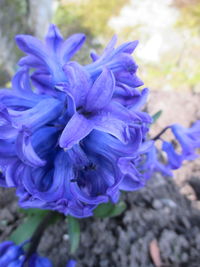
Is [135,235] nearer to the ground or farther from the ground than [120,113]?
nearer to the ground

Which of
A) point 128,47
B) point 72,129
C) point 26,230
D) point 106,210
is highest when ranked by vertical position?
point 128,47

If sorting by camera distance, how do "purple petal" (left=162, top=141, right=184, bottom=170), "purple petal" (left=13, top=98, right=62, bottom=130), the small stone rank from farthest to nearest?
the small stone → "purple petal" (left=162, top=141, right=184, bottom=170) → "purple petal" (left=13, top=98, right=62, bottom=130)

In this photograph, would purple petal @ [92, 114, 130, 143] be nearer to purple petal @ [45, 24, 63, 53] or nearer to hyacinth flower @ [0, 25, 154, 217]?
hyacinth flower @ [0, 25, 154, 217]

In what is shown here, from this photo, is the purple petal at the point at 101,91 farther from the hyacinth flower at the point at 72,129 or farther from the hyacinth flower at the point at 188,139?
the hyacinth flower at the point at 188,139

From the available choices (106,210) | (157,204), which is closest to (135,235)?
(157,204)

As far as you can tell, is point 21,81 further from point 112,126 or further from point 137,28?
point 137,28

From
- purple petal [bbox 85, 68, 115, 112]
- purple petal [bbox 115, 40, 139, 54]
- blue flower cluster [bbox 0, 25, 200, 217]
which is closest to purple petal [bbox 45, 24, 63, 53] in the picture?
blue flower cluster [bbox 0, 25, 200, 217]
